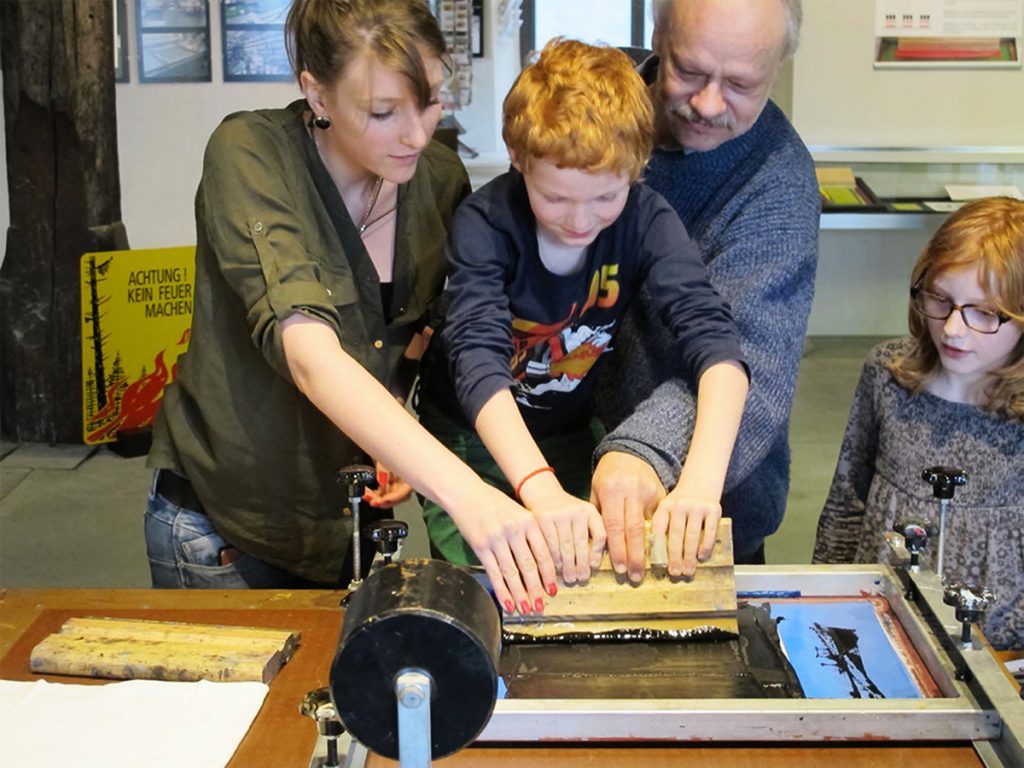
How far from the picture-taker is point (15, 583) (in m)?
3.41

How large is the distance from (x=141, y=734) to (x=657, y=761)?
0.52 meters

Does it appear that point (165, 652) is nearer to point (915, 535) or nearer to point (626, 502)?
point (626, 502)

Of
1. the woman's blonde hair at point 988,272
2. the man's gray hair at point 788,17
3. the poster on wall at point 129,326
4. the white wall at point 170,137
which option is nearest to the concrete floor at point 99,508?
the poster on wall at point 129,326

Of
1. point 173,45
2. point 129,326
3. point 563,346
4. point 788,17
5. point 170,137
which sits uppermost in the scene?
point 173,45

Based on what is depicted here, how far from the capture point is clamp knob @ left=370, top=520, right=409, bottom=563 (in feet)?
3.99

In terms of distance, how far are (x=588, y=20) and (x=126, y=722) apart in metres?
4.57

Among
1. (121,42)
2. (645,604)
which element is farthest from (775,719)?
(121,42)

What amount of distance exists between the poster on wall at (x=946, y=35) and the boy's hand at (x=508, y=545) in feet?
15.1

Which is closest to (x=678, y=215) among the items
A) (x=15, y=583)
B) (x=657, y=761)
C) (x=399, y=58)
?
(x=399, y=58)

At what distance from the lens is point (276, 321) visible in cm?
133

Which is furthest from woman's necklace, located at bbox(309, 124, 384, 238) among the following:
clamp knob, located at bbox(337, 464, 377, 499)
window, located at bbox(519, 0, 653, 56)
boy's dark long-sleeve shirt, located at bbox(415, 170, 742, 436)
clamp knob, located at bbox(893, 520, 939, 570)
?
window, located at bbox(519, 0, 653, 56)

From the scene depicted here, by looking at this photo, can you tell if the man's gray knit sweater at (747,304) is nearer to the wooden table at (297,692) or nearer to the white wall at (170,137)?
the wooden table at (297,692)

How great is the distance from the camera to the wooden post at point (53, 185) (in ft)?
13.8

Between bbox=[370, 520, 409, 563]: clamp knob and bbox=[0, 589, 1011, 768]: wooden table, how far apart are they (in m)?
0.18
